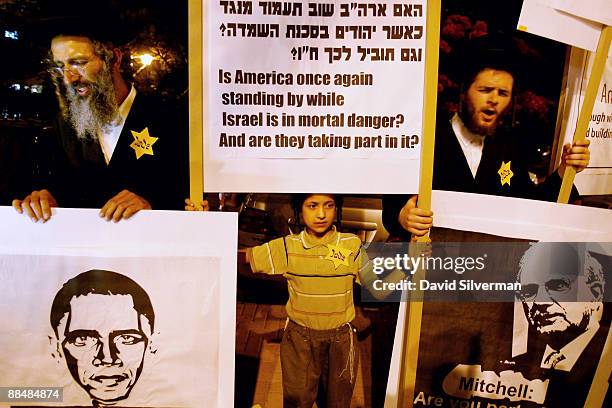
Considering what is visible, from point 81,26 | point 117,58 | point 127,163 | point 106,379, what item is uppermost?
point 81,26

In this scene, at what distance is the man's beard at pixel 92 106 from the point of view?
1.76 meters

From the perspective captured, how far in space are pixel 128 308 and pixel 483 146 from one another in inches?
58.2

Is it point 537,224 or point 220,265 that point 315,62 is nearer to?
point 220,265

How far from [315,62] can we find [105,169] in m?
0.86

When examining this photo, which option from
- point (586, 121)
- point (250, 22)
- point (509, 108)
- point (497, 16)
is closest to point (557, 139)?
point (586, 121)

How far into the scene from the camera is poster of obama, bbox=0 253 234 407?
5.89 ft

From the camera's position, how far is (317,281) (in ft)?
6.09

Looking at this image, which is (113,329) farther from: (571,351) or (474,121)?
(571,351)

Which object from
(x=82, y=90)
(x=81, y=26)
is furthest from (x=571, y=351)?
(x=81, y=26)

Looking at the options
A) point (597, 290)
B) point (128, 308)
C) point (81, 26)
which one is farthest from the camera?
point (597, 290)

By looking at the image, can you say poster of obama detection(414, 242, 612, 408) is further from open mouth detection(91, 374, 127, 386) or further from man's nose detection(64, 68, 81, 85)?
man's nose detection(64, 68, 81, 85)

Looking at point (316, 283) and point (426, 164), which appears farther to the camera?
point (316, 283)

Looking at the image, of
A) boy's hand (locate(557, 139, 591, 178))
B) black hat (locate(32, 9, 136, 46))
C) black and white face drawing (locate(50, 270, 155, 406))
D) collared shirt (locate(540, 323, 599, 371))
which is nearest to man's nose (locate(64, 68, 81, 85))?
black hat (locate(32, 9, 136, 46))

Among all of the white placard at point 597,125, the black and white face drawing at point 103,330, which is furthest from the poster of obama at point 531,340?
the black and white face drawing at point 103,330
